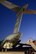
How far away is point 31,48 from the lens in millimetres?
2930

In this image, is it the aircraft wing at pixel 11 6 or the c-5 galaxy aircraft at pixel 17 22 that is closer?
the c-5 galaxy aircraft at pixel 17 22

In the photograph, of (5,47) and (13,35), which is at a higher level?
(13,35)

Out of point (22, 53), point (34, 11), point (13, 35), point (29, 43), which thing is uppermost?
point (34, 11)

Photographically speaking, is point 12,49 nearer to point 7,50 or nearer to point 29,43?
point 7,50

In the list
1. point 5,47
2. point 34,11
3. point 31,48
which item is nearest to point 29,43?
point 31,48

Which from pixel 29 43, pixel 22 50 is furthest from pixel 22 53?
pixel 29 43

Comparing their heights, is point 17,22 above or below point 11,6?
below

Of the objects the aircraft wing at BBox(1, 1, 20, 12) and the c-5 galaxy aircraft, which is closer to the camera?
the c-5 galaxy aircraft

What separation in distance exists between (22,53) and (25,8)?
1.28 meters

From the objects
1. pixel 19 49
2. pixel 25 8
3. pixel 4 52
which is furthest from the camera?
pixel 25 8

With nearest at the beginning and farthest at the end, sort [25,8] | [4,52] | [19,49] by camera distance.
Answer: [4,52], [19,49], [25,8]

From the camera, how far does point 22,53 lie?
2.71m

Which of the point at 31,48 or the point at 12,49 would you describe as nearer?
the point at 12,49

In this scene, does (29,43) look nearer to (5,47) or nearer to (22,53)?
(22,53)
